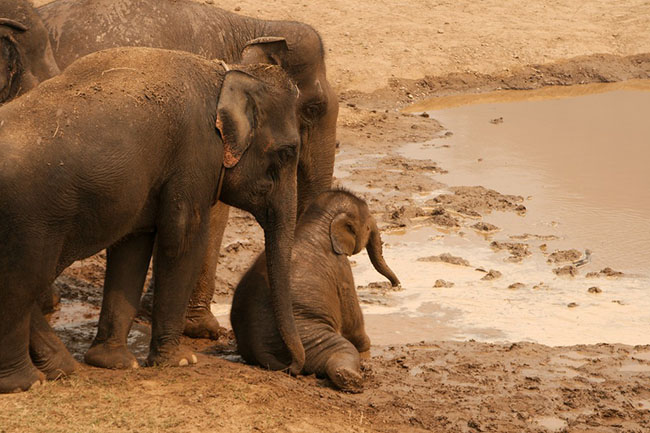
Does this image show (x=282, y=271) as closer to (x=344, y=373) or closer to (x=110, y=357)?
(x=344, y=373)

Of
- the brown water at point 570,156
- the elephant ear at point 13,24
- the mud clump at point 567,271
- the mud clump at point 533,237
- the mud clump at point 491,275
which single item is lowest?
the brown water at point 570,156

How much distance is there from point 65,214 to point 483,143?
1159 cm

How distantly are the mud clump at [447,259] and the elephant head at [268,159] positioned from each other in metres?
3.83

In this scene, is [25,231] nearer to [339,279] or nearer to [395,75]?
[339,279]

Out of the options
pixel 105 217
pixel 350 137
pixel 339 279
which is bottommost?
pixel 350 137

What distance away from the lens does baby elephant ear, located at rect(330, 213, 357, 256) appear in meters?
8.12

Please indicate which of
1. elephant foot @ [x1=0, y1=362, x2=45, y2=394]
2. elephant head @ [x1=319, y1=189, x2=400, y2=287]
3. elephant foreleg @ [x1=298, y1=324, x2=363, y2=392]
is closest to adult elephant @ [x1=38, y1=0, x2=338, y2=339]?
elephant head @ [x1=319, y1=189, x2=400, y2=287]

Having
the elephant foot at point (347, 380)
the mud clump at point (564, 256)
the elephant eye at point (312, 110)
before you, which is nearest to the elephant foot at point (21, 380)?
the elephant foot at point (347, 380)

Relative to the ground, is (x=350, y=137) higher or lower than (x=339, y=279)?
lower

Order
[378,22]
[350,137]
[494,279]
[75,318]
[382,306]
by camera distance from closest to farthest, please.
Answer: [75,318] < [382,306] < [494,279] < [350,137] < [378,22]

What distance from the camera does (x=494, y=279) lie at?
1029 cm

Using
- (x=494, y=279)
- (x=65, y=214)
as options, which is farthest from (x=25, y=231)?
(x=494, y=279)

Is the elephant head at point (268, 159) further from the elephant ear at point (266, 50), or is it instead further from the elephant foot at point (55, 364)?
the elephant ear at point (266, 50)

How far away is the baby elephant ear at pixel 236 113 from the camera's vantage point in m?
6.69
